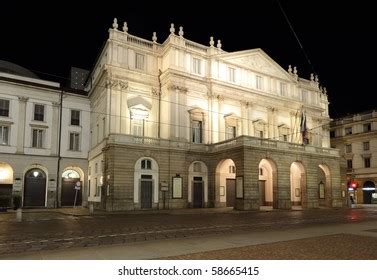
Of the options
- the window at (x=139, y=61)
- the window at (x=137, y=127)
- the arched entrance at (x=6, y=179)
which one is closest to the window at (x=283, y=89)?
the window at (x=139, y=61)

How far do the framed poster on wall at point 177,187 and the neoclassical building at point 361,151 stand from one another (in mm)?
33662

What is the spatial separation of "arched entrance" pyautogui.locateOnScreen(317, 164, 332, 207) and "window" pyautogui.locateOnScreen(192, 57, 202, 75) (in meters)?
18.1

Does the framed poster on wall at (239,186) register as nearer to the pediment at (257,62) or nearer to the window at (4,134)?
the pediment at (257,62)

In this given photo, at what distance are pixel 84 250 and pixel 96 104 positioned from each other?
32.2 meters

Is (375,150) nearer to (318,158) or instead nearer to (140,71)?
(318,158)

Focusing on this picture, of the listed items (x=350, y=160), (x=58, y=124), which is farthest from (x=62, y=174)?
(x=350, y=160)

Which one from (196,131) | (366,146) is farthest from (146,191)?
(366,146)

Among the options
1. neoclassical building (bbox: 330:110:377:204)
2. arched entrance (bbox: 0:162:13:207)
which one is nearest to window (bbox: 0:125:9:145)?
arched entrance (bbox: 0:162:13:207)

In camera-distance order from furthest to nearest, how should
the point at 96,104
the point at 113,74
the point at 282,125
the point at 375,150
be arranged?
the point at 375,150, the point at 282,125, the point at 96,104, the point at 113,74

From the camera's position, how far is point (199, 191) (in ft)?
126

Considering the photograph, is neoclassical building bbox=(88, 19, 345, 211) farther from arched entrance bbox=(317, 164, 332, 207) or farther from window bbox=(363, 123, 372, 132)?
window bbox=(363, 123, 372, 132)

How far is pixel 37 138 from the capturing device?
4044 centimetres

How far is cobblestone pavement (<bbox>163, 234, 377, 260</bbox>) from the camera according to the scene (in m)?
9.16

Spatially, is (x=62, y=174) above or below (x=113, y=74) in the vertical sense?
below
